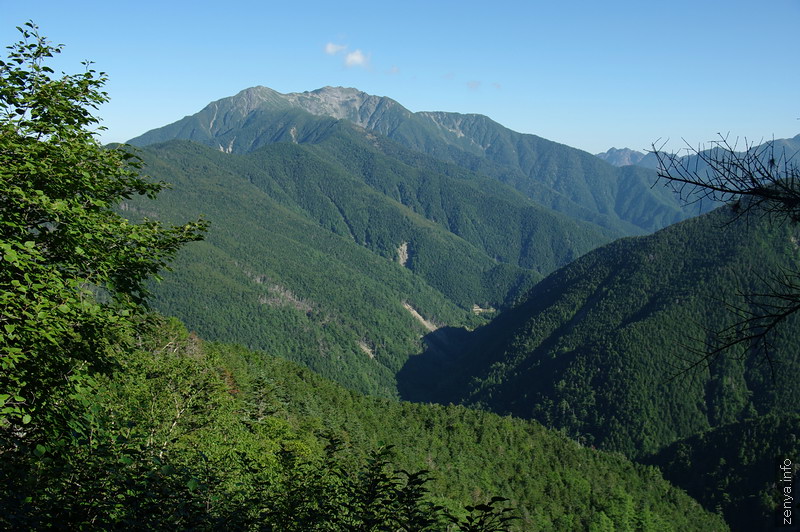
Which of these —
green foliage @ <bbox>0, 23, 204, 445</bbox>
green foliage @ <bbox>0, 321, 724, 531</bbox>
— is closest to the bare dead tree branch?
green foliage @ <bbox>0, 321, 724, 531</bbox>

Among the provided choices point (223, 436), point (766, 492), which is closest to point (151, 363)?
point (223, 436)

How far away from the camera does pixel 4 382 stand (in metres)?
10.9

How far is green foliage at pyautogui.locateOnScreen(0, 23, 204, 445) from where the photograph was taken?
432 inches

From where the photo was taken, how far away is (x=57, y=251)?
12898 mm

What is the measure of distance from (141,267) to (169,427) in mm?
18015

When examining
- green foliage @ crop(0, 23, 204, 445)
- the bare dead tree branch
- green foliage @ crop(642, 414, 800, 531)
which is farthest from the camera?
green foliage @ crop(642, 414, 800, 531)

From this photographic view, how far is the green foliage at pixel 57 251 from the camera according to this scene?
432 inches

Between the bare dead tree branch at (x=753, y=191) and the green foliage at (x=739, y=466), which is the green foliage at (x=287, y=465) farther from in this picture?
the green foliage at (x=739, y=466)

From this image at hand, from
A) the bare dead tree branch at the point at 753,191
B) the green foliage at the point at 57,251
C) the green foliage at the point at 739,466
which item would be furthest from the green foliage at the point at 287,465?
the green foliage at the point at 739,466

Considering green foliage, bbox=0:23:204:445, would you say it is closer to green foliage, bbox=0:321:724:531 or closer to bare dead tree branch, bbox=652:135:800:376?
green foliage, bbox=0:321:724:531

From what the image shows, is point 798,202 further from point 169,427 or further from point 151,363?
point 151,363

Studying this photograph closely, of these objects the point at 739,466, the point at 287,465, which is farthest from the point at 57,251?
the point at 739,466

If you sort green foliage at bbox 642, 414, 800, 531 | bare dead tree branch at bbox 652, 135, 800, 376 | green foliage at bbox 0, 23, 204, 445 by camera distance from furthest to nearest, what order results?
1. green foliage at bbox 642, 414, 800, 531
2. green foliage at bbox 0, 23, 204, 445
3. bare dead tree branch at bbox 652, 135, 800, 376

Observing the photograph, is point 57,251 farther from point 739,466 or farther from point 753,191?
point 739,466
